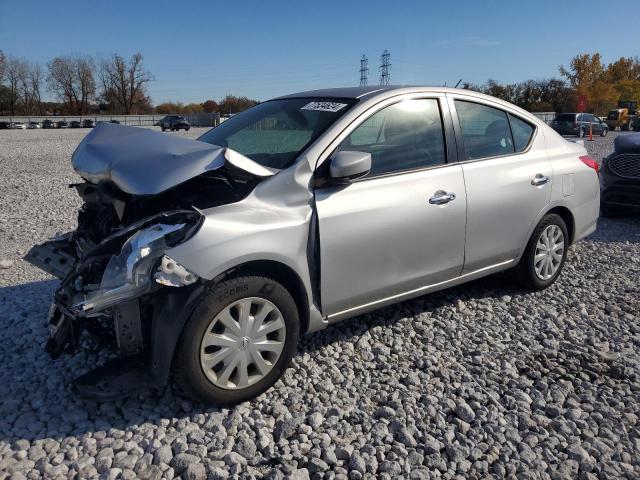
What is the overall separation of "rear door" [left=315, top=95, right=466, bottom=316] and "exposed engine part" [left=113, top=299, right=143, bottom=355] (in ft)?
3.47

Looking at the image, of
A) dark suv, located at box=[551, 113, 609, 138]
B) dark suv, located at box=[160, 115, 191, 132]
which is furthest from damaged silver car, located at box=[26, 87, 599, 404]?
dark suv, located at box=[160, 115, 191, 132]

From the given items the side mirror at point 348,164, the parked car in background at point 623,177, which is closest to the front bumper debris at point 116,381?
the side mirror at point 348,164

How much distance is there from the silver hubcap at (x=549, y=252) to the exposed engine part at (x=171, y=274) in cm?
316

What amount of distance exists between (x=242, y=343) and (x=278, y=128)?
1.59 meters

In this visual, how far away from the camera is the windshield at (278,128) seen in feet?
10.9

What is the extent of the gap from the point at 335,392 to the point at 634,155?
6.53 meters

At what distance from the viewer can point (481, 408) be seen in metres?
2.98

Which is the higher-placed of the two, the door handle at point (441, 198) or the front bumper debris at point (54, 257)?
the door handle at point (441, 198)

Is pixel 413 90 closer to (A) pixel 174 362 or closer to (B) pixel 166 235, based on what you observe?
(B) pixel 166 235

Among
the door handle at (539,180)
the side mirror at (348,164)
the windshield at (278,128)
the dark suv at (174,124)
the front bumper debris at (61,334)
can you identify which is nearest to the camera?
the front bumper debris at (61,334)

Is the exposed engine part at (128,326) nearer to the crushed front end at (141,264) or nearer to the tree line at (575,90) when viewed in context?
the crushed front end at (141,264)

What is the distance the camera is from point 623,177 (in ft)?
24.9

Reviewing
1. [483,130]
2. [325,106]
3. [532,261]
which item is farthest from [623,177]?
[325,106]

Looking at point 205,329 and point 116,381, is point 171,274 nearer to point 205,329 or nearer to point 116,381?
point 205,329
